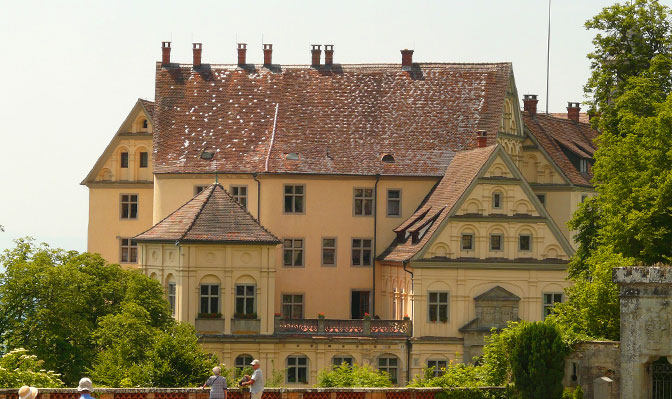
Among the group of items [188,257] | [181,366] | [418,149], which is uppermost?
[418,149]

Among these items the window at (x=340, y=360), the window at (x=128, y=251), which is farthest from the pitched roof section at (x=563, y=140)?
the window at (x=128, y=251)

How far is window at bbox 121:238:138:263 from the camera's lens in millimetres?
77312

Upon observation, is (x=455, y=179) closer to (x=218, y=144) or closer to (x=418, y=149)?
(x=418, y=149)

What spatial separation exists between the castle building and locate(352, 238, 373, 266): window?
0.06m

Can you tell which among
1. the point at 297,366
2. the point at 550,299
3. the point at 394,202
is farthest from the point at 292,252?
the point at 550,299

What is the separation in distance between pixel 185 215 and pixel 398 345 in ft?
31.8

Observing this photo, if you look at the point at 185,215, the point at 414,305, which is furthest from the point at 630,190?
the point at 185,215

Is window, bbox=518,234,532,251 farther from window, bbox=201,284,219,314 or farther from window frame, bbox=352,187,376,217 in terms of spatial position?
window, bbox=201,284,219,314

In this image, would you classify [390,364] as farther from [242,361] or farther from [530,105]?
[530,105]

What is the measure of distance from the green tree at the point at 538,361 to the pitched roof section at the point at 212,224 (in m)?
20.3

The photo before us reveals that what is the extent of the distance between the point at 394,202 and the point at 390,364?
8.99 meters

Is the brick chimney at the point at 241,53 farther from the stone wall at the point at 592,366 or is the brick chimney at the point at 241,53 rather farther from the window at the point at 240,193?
the stone wall at the point at 592,366

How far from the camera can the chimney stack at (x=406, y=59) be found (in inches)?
3078

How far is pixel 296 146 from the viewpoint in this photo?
244 ft
